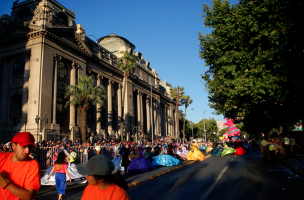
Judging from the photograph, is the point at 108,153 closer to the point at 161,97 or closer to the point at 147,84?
the point at 147,84

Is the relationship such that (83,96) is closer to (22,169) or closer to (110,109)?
(110,109)

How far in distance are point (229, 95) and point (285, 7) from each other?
5.83 meters

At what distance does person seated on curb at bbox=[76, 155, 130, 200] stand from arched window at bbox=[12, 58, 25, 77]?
30161 mm

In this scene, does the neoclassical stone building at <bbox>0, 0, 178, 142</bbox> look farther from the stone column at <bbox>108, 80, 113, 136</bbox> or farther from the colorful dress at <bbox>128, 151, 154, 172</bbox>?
the colorful dress at <bbox>128, 151, 154, 172</bbox>

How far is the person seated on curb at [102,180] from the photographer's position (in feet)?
8.33

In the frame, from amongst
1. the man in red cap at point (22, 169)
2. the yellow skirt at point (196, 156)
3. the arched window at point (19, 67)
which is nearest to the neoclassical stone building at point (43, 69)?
the arched window at point (19, 67)

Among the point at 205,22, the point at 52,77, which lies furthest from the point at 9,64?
the point at 205,22

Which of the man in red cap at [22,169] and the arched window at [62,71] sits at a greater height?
the arched window at [62,71]

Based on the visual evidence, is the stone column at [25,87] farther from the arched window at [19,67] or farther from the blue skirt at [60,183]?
the blue skirt at [60,183]

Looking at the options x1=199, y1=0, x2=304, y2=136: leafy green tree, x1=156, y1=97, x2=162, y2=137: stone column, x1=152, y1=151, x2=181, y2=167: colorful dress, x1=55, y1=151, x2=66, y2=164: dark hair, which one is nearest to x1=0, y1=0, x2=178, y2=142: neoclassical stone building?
x1=152, y1=151, x2=181, y2=167: colorful dress

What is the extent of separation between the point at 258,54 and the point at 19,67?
26.2 meters

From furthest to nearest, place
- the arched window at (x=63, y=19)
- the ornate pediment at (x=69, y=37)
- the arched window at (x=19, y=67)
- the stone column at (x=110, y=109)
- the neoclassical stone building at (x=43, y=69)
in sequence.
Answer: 1. the stone column at (x=110, y=109)
2. the arched window at (x=63, y=19)
3. the arched window at (x=19, y=67)
4. the ornate pediment at (x=69, y=37)
5. the neoclassical stone building at (x=43, y=69)

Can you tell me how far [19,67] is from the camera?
29344 mm

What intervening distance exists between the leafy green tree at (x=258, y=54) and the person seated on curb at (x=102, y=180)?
13.5 m
